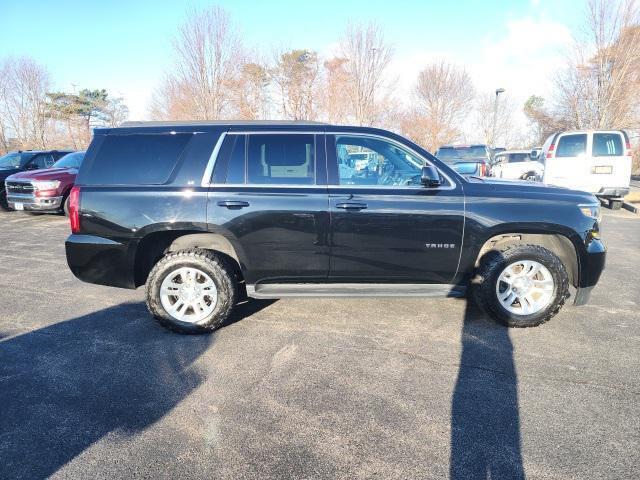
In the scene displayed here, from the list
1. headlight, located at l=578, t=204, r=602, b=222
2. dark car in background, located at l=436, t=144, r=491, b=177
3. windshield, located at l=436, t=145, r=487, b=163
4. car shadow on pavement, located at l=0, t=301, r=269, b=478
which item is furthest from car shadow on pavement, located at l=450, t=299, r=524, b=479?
windshield, located at l=436, t=145, r=487, b=163

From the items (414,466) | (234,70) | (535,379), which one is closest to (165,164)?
(414,466)

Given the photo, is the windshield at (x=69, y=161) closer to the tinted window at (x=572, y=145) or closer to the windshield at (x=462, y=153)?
the windshield at (x=462, y=153)

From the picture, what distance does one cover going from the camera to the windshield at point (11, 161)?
11977 mm

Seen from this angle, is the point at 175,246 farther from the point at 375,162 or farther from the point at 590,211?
the point at 590,211

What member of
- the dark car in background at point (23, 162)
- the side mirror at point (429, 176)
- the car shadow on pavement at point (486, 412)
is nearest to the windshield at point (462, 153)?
the side mirror at point (429, 176)

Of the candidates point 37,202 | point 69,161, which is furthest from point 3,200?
point 37,202

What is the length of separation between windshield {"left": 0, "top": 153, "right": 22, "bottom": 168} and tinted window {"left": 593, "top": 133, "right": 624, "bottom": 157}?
16636mm

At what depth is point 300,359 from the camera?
10.4 ft

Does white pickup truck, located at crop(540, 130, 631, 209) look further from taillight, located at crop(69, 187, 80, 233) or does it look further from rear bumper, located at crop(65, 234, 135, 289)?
taillight, located at crop(69, 187, 80, 233)

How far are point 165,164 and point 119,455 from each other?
2.41 metres

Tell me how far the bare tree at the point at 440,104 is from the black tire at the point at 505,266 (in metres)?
33.4

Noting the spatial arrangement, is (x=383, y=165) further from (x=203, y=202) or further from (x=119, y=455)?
(x=119, y=455)

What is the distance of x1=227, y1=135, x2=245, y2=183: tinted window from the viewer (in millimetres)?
3584

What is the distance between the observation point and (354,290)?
3643 mm
